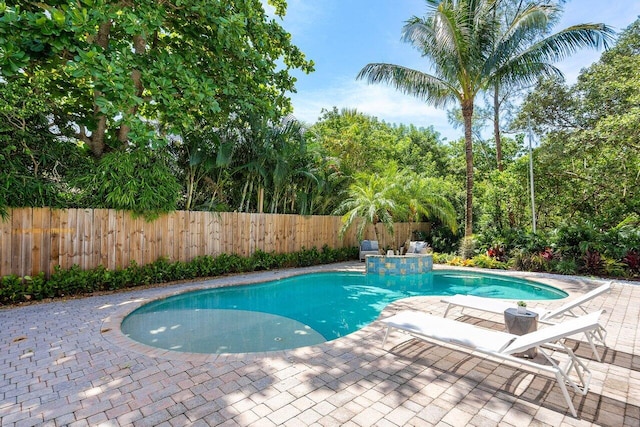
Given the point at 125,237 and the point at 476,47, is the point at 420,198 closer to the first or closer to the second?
the point at 476,47

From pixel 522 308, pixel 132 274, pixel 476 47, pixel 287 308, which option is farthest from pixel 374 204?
pixel 132 274

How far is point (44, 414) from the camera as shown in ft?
9.12

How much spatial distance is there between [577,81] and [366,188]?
12.5 meters

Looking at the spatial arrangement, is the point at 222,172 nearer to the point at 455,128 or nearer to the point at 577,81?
the point at 577,81

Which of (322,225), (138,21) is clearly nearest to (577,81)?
(322,225)

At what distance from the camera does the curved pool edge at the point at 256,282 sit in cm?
403

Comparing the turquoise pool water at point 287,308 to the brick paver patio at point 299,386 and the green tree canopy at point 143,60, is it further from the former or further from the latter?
the green tree canopy at point 143,60

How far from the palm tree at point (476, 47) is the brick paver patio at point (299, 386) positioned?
10.1 metres

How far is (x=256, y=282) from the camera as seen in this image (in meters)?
9.45

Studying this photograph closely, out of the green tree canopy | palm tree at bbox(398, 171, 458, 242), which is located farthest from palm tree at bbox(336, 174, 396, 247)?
the green tree canopy

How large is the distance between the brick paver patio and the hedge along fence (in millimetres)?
2951

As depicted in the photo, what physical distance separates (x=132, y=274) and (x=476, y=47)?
13446 mm

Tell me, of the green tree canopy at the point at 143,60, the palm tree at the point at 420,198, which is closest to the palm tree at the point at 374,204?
the palm tree at the point at 420,198

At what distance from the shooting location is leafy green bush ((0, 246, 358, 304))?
6684mm
